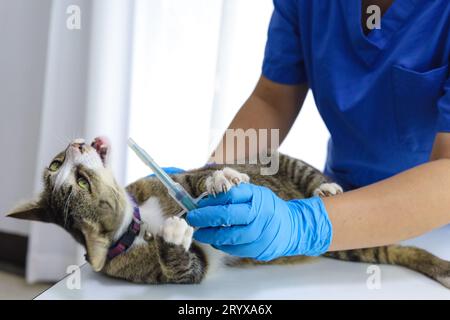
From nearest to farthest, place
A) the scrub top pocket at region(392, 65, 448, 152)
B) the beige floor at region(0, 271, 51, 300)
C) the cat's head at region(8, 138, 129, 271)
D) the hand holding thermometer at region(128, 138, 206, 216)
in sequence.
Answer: the hand holding thermometer at region(128, 138, 206, 216)
the cat's head at region(8, 138, 129, 271)
the scrub top pocket at region(392, 65, 448, 152)
the beige floor at region(0, 271, 51, 300)

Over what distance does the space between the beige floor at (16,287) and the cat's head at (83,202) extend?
1.27m

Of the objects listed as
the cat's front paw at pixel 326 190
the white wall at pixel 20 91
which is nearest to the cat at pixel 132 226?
the cat's front paw at pixel 326 190

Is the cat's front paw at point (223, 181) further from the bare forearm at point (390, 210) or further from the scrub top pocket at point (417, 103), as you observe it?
the scrub top pocket at point (417, 103)

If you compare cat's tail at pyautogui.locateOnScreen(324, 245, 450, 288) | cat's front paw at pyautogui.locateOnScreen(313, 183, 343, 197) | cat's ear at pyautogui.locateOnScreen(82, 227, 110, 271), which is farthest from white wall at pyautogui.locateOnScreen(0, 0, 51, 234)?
cat's tail at pyautogui.locateOnScreen(324, 245, 450, 288)

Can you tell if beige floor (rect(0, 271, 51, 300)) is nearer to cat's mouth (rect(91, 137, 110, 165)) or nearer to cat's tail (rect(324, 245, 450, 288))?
cat's mouth (rect(91, 137, 110, 165))

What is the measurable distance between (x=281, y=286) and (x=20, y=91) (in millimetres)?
1718

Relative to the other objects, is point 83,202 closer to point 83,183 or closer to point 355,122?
point 83,183

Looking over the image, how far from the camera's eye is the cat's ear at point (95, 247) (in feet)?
2.57

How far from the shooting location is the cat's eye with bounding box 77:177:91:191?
0.85 m

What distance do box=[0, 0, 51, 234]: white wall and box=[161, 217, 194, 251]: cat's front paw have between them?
1460 mm

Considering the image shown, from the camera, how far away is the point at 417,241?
0.97m

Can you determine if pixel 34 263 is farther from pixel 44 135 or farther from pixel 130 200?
pixel 130 200

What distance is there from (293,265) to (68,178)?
0.45m

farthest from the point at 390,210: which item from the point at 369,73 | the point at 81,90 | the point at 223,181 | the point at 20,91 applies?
the point at 20,91
